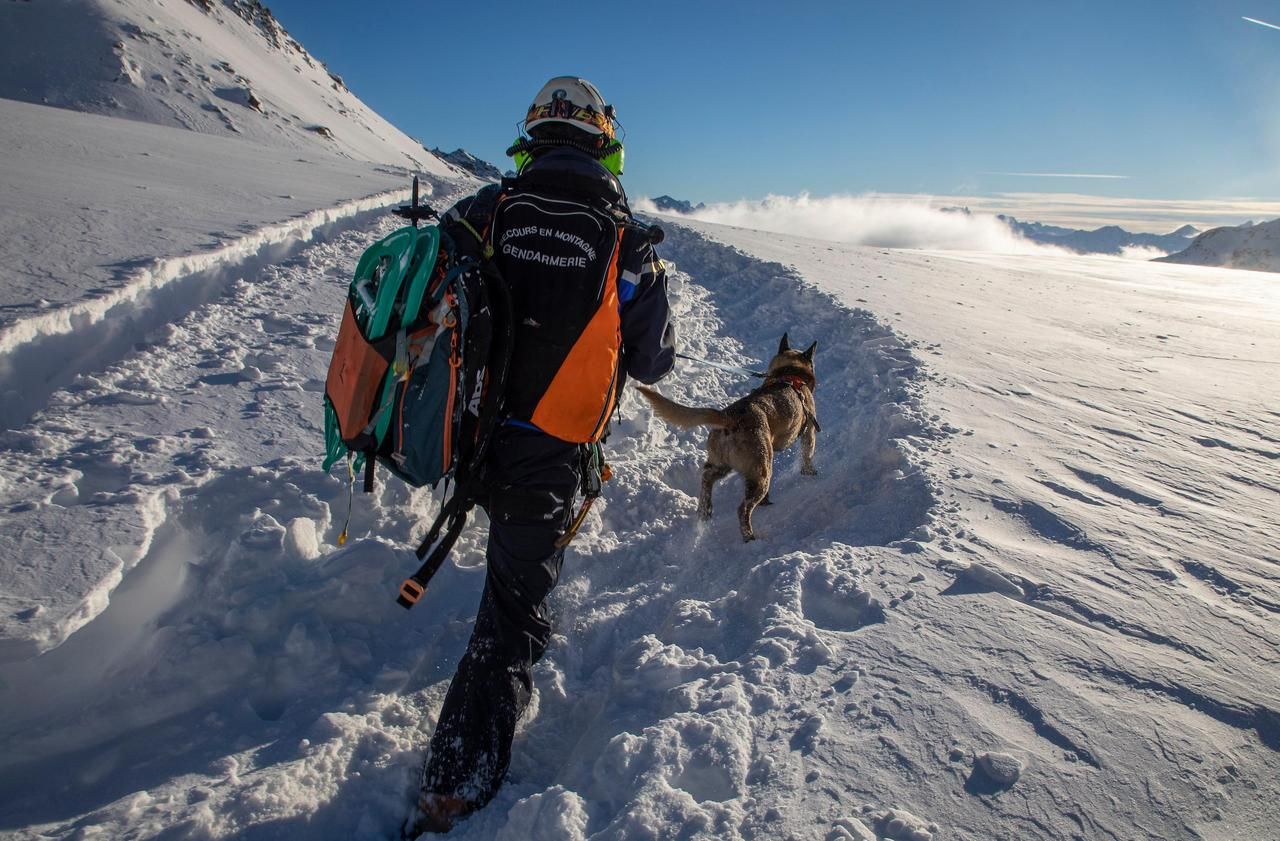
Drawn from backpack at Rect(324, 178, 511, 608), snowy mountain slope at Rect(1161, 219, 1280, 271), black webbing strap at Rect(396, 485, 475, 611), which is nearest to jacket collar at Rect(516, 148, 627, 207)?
backpack at Rect(324, 178, 511, 608)

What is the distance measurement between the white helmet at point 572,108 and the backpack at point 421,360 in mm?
849

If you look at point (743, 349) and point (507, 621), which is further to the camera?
point (743, 349)

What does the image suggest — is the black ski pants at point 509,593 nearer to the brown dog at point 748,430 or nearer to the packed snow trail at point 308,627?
the packed snow trail at point 308,627

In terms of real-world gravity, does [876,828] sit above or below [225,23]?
below

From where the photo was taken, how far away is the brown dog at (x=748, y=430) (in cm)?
441

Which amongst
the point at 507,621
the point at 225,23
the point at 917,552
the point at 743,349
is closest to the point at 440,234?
the point at 507,621

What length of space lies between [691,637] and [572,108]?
2.49 m

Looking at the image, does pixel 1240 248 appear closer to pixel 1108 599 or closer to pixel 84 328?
pixel 1108 599

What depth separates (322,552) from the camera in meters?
3.46

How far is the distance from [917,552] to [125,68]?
47.0m

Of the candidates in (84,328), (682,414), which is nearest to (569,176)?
(682,414)

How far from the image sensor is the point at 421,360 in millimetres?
2312

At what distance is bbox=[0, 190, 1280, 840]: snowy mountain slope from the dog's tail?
0.70m

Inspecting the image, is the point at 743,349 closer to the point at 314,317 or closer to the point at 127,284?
the point at 314,317
